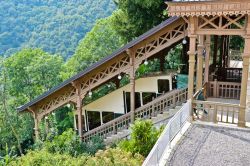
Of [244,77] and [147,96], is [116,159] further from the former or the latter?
[147,96]

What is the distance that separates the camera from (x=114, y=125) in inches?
631

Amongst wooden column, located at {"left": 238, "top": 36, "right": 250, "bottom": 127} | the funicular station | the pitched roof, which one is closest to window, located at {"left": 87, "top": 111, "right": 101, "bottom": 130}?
the funicular station

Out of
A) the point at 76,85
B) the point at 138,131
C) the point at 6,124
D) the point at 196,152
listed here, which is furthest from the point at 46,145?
the point at 6,124

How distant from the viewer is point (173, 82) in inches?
657

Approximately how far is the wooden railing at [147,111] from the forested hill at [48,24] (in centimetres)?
3117

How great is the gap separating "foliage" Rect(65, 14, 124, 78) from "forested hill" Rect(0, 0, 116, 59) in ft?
66.2

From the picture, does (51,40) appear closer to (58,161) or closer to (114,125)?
(114,125)

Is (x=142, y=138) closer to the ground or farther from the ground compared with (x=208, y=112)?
closer to the ground

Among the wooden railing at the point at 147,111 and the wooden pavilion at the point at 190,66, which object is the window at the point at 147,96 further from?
the wooden pavilion at the point at 190,66

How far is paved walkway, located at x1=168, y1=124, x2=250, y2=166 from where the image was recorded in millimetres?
9164

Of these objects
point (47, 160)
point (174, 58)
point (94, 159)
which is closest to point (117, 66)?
point (47, 160)

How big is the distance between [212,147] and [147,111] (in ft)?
19.4

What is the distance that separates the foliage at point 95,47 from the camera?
25.2m

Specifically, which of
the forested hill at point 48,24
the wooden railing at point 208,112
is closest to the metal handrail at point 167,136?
the wooden railing at point 208,112
